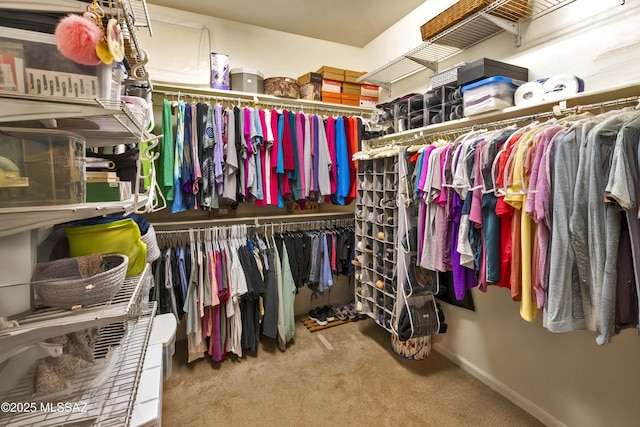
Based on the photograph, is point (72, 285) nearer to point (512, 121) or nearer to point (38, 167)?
point (38, 167)

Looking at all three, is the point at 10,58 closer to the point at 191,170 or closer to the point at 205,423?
the point at 191,170

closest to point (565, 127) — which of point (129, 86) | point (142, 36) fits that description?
point (129, 86)

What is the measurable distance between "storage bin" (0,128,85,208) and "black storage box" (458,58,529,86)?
184cm

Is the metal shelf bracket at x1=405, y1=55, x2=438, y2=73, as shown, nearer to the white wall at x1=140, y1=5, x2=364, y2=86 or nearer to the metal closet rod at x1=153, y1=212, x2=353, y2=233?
the white wall at x1=140, y1=5, x2=364, y2=86

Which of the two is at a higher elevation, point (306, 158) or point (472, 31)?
point (472, 31)

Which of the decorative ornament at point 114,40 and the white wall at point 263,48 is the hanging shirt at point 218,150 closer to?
the white wall at point 263,48

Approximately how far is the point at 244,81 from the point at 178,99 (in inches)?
22.4

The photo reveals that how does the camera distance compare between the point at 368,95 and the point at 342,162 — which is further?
the point at 368,95

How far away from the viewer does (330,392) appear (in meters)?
1.98

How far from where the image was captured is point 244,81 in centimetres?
252

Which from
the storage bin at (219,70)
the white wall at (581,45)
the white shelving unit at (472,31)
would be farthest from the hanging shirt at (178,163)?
the white wall at (581,45)

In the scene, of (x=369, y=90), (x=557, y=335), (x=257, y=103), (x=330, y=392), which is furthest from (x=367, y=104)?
(x=330, y=392)

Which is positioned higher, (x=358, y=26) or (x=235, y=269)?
(x=358, y=26)

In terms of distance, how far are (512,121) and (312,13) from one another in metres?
1.98
